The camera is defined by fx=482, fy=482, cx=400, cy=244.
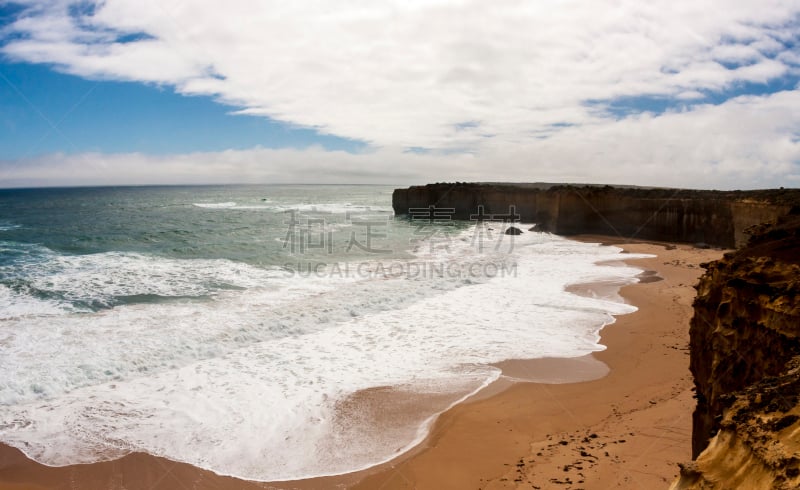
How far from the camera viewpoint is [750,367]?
14.5ft

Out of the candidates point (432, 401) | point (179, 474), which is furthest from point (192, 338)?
point (432, 401)

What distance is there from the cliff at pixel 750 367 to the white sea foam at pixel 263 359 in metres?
4.14

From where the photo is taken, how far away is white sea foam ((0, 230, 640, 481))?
22.9ft

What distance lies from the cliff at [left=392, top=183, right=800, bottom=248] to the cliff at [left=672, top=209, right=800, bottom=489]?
1990 centimetres

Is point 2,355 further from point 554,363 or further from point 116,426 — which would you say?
point 554,363

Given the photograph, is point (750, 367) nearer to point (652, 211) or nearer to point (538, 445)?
point (538, 445)

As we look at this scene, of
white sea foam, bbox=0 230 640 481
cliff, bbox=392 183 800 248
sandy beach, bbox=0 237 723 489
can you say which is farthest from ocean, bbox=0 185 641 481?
cliff, bbox=392 183 800 248

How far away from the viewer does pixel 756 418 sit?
2840mm

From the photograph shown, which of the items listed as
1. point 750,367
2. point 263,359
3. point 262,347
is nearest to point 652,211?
point 262,347

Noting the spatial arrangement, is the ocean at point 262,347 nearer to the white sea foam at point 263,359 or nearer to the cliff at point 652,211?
the white sea foam at point 263,359

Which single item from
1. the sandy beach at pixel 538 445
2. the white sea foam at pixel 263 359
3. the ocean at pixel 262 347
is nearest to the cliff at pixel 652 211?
the ocean at pixel 262 347

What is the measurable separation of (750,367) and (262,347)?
9.13m

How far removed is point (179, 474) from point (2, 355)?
6.42 m

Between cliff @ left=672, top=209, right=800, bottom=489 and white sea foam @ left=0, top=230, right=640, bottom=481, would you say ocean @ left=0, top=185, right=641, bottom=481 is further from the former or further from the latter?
cliff @ left=672, top=209, right=800, bottom=489
